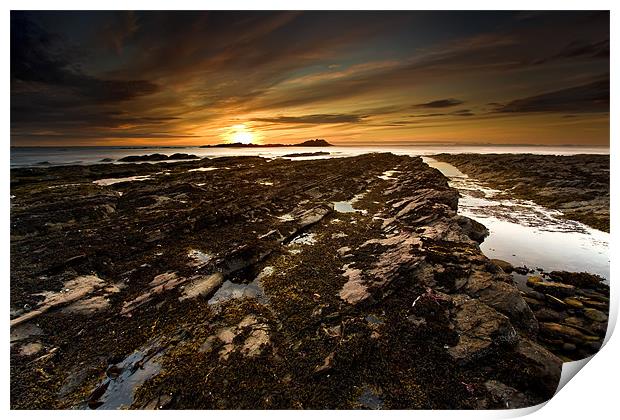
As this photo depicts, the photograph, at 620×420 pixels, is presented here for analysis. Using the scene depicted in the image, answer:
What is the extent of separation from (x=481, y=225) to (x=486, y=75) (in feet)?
20.6

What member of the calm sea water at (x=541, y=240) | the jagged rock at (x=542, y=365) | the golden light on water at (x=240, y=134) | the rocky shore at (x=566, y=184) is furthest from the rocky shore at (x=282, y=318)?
the rocky shore at (x=566, y=184)

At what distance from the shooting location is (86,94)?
7711 mm

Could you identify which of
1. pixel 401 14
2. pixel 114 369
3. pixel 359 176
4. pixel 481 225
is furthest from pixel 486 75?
pixel 359 176

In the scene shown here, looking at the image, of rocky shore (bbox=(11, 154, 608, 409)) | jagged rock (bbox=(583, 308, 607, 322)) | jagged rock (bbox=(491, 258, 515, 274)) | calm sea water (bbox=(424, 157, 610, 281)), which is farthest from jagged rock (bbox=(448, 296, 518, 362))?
calm sea water (bbox=(424, 157, 610, 281))

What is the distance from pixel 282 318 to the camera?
5.88 metres

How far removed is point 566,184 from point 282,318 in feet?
67.8

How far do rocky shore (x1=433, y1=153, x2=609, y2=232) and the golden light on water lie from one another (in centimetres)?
1054

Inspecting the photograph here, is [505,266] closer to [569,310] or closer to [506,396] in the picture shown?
[569,310]

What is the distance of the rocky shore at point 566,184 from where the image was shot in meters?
12.9

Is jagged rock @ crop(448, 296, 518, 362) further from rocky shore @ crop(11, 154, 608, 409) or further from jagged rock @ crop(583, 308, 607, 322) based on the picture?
jagged rock @ crop(583, 308, 607, 322)

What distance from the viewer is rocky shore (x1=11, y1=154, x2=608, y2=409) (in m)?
4.40

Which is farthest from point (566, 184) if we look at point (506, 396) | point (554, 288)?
point (506, 396)

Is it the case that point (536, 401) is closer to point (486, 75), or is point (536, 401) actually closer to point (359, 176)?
point (486, 75)
